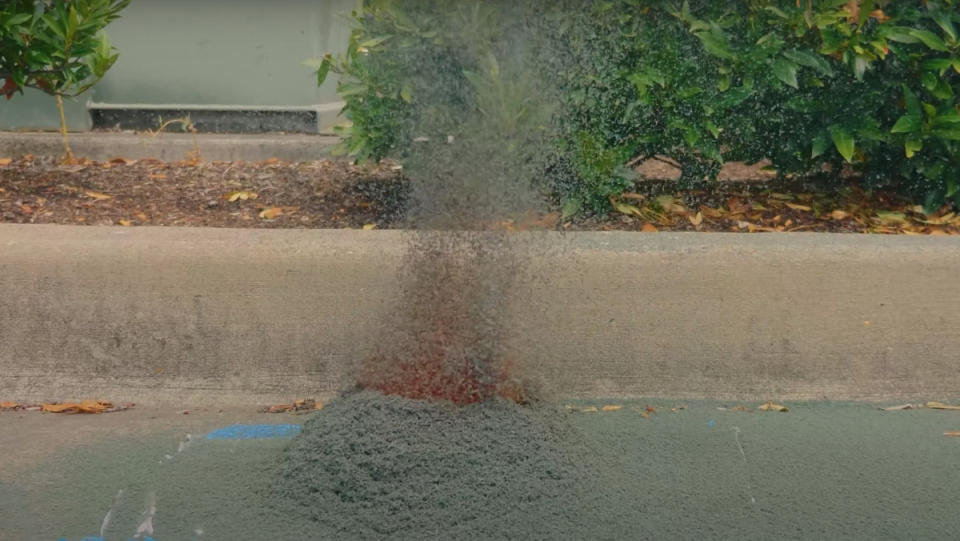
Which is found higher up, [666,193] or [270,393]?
[666,193]

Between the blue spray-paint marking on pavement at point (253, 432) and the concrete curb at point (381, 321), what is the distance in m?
0.21

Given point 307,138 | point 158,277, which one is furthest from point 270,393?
point 307,138

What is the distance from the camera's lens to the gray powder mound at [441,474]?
2.64 meters

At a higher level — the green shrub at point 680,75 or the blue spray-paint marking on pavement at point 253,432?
the green shrub at point 680,75

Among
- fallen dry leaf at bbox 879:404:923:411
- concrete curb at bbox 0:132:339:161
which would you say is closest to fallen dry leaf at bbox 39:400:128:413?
concrete curb at bbox 0:132:339:161

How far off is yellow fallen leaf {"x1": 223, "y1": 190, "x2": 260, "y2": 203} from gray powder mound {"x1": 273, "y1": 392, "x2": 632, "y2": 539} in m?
1.68

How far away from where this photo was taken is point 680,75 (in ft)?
13.5

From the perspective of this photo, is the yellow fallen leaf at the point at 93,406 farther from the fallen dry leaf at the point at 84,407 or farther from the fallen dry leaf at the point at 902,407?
the fallen dry leaf at the point at 902,407

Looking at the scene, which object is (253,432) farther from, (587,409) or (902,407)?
(902,407)

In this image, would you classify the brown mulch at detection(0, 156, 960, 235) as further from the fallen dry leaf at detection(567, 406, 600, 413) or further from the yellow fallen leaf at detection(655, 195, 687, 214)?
the fallen dry leaf at detection(567, 406, 600, 413)

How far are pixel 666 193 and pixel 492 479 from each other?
207 cm

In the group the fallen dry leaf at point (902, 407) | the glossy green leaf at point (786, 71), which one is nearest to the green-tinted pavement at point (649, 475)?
the fallen dry leaf at point (902, 407)

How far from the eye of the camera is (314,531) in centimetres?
262

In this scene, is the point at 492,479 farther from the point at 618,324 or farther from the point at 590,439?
the point at 618,324
